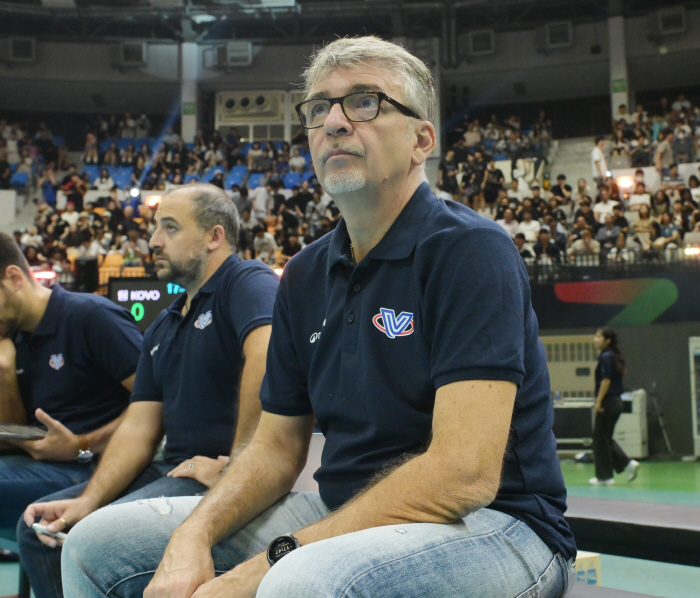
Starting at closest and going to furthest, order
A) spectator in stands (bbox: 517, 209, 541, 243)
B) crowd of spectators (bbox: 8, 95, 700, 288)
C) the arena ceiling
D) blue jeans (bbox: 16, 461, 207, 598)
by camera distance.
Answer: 1. blue jeans (bbox: 16, 461, 207, 598)
2. crowd of spectators (bbox: 8, 95, 700, 288)
3. spectator in stands (bbox: 517, 209, 541, 243)
4. the arena ceiling

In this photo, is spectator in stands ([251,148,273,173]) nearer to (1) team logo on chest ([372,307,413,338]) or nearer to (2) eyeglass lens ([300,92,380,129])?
(2) eyeglass lens ([300,92,380,129])

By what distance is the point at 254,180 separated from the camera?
17.4 m

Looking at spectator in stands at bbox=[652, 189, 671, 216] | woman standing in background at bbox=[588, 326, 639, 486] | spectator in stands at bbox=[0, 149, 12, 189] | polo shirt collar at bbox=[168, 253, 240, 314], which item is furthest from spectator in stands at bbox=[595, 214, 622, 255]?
spectator in stands at bbox=[0, 149, 12, 189]

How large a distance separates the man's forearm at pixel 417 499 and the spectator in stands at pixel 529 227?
1124 cm

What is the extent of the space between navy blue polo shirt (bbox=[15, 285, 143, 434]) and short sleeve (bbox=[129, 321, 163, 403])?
270 mm

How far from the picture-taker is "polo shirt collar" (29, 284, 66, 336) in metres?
3.07

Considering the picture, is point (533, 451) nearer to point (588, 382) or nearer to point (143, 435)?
point (143, 435)

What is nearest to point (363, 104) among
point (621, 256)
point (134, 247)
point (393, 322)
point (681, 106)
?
point (393, 322)

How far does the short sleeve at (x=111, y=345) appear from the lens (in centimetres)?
303

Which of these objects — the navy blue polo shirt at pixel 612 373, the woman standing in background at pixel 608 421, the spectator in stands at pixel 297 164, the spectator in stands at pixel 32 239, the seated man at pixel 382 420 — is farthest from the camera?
the spectator in stands at pixel 297 164

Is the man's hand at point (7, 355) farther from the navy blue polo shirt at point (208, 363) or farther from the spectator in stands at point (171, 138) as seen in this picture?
the spectator in stands at point (171, 138)

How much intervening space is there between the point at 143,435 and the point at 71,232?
11.9m

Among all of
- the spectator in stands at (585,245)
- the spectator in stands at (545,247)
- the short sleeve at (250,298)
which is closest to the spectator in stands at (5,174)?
the spectator in stands at (545,247)

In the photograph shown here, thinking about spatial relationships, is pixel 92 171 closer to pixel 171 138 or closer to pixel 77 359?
pixel 171 138
